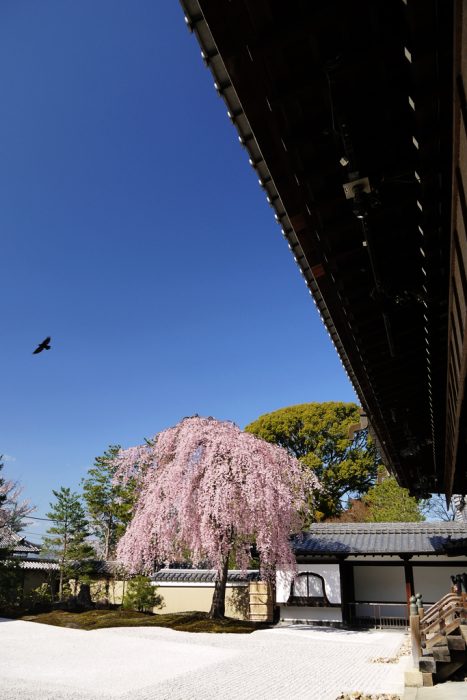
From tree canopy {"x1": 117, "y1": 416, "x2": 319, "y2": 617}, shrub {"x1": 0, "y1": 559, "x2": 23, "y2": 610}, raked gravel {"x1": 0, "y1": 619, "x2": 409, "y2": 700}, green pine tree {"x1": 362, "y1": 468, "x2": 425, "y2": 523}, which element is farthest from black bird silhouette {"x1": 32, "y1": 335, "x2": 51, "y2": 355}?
green pine tree {"x1": 362, "y1": 468, "x2": 425, "y2": 523}

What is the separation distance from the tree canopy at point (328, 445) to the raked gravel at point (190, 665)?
15553 millimetres

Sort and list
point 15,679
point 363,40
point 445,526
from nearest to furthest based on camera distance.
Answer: point 363,40, point 15,679, point 445,526

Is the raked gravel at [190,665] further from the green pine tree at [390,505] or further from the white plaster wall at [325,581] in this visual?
the green pine tree at [390,505]

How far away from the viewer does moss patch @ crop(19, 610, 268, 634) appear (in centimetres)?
1522

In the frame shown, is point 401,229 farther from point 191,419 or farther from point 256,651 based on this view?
point 191,419

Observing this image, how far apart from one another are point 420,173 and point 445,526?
20820 mm

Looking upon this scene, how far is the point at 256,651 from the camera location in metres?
11.8

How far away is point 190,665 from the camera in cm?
980

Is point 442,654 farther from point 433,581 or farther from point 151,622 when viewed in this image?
point 433,581

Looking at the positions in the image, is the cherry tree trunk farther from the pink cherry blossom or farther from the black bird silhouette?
the black bird silhouette

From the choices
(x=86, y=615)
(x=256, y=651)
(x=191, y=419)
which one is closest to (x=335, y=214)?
(x=256, y=651)

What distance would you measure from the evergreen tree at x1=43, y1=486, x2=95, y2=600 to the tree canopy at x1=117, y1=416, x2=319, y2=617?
6803 millimetres

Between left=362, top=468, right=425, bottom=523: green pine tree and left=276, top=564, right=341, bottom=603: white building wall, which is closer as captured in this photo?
left=276, top=564, right=341, bottom=603: white building wall

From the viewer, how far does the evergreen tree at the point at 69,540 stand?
22781mm
